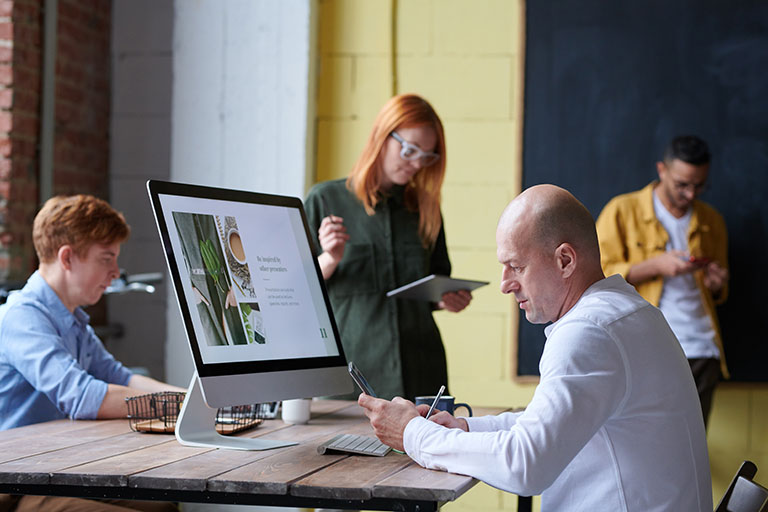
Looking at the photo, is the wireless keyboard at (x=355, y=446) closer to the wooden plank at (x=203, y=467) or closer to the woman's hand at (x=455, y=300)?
the wooden plank at (x=203, y=467)

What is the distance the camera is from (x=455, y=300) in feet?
8.94

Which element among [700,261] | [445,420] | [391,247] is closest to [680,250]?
[700,261]

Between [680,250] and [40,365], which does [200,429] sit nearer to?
[40,365]

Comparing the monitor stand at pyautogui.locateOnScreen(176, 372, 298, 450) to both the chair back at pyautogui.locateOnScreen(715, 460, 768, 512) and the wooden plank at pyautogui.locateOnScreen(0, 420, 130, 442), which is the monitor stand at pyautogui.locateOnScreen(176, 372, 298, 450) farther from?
the chair back at pyautogui.locateOnScreen(715, 460, 768, 512)

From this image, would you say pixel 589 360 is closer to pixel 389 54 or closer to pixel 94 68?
pixel 389 54

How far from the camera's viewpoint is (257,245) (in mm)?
1938

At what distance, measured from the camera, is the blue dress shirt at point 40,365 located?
2076 millimetres

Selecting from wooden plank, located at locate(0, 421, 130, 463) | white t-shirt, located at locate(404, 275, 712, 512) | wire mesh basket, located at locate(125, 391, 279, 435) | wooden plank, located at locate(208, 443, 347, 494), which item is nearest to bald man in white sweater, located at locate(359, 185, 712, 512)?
white t-shirt, located at locate(404, 275, 712, 512)

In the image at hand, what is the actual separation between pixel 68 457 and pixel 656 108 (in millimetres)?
2939

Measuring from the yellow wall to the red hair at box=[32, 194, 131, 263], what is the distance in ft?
6.01

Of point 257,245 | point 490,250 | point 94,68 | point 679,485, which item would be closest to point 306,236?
point 257,245

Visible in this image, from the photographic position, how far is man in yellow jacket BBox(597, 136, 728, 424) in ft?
11.7

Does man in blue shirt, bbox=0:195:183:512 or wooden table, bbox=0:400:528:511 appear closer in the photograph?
wooden table, bbox=0:400:528:511

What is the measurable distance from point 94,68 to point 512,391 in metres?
2.31
